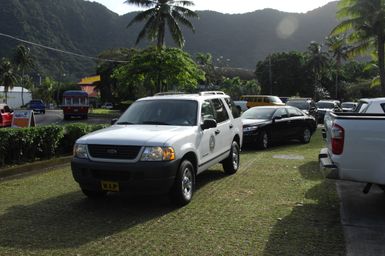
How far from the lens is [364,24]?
28.4m

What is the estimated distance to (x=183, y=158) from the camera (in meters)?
7.03

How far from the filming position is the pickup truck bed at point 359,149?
578 cm

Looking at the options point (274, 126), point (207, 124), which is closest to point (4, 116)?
point (274, 126)

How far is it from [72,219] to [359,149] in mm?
3964

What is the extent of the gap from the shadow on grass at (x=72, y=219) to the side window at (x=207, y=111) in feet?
5.41

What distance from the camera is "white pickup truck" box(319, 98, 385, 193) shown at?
579cm

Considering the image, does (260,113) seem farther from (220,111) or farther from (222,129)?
(222,129)

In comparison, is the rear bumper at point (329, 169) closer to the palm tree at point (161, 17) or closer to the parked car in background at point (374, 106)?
the parked car in background at point (374, 106)

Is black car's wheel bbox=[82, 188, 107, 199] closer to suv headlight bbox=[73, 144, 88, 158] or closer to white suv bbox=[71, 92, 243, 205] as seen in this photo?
white suv bbox=[71, 92, 243, 205]

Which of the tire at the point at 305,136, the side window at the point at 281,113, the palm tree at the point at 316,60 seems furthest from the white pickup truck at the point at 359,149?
the palm tree at the point at 316,60

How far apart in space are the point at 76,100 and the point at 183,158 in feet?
101

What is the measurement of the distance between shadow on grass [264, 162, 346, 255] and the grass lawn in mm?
11

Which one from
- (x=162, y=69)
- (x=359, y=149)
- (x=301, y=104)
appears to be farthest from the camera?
(x=162, y=69)

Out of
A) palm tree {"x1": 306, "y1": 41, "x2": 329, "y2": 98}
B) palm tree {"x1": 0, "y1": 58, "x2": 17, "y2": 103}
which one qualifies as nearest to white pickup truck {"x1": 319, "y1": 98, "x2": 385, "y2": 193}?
palm tree {"x1": 306, "y1": 41, "x2": 329, "y2": 98}
